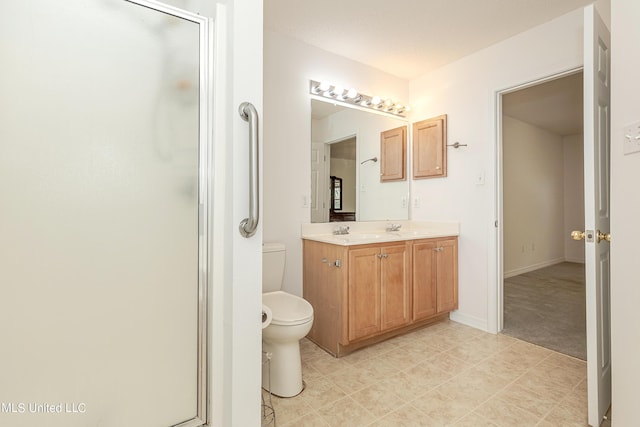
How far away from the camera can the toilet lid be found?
5.31ft

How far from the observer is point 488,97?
254cm

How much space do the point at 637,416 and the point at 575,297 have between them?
9.89ft

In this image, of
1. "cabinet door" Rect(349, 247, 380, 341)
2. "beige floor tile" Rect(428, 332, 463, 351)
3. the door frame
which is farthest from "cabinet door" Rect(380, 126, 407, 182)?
"beige floor tile" Rect(428, 332, 463, 351)

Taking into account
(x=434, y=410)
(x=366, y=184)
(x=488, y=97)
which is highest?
(x=488, y=97)

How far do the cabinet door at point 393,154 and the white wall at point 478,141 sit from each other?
0.36 m

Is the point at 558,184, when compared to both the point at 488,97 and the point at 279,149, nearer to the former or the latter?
the point at 488,97

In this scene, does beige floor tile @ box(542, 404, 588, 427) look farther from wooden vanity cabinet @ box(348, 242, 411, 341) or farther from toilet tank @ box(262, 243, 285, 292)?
toilet tank @ box(262, 243, 285, 292)

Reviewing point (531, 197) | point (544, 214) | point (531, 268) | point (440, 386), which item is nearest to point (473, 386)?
point (440, 386)

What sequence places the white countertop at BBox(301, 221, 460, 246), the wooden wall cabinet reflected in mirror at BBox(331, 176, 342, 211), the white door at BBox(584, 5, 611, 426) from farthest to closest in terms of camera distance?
the wooden wall cabinet reflected in mirror at BBox(331, 176, 342, 211) → the white countertop at BBox(301, 221, 460, 246) → the white door at BBox(584, 5, 611, 426)

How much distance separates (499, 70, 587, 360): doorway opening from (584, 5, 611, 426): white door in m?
0.89

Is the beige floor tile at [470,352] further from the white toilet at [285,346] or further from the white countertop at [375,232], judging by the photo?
the white toilet at [285,346]

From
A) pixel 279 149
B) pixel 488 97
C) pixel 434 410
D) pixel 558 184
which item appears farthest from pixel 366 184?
pixel 558 184

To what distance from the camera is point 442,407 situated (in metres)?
1.54

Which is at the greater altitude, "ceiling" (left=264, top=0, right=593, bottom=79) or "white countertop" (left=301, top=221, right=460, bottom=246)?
"ceiling" (left=264, top=0, right=593, bottom=79)
